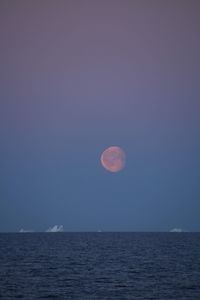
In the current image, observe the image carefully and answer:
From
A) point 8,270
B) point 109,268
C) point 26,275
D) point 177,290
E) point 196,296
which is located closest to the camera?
point 196,296

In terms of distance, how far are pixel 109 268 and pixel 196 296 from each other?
28014mm

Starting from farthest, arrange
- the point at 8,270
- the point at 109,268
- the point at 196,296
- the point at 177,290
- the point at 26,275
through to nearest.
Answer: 1. the point at 109,268
2. the point at 8,270
3. the point at 26,275
4. the point at 177,290
5. the point at 196,296

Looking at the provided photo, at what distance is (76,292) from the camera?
56438 mm

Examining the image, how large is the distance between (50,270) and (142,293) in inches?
925

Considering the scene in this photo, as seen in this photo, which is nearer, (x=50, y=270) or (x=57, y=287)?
(x=57, y=287)

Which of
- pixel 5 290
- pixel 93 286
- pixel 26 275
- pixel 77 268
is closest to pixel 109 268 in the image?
pixel 77 268

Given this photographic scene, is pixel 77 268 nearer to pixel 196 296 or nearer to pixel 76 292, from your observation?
pixel 76 292

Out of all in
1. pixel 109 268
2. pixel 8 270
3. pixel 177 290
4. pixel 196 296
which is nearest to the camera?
pixel 196 296

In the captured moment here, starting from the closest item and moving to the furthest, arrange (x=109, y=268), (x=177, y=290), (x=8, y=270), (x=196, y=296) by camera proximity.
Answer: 1. (x=196, y=296)
2. (x=177, y=290)
3. (x=8, y=270)
4. (x=109, y=268)

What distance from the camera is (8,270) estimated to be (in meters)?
74.9

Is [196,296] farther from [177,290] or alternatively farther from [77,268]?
[77,268]

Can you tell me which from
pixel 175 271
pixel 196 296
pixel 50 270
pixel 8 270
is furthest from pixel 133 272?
pixel 196 296

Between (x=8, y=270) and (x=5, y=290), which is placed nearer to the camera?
(x=5, y=290)

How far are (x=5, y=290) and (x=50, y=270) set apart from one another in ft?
68.5
